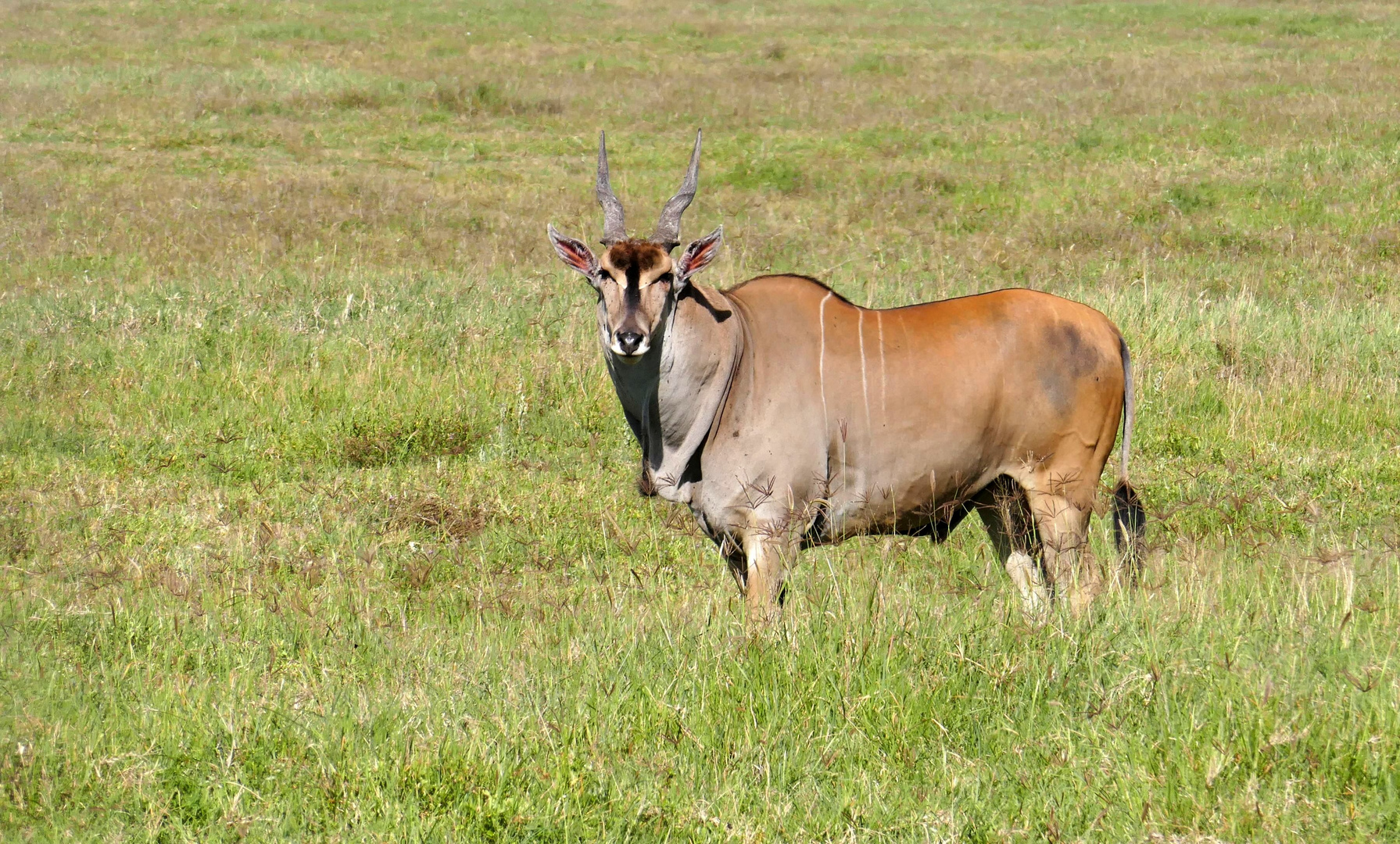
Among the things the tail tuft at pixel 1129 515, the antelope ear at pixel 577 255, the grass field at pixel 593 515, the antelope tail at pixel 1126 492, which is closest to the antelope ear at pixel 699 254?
the antelope ear at pixel 577 255

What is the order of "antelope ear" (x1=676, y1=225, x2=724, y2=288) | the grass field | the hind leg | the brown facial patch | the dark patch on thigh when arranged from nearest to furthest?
the grass field < the brown facial patch < "antelope ear" (x1=676, y1=225, x2=724, y2=288) < the dark patch on thigh < the hind leg

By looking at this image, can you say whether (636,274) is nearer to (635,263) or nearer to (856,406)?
(635,263)

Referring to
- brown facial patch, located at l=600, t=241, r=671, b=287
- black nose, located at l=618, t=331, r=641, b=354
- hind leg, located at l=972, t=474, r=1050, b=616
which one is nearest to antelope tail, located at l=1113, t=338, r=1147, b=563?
hind leg, located at l=972, t=474, r=1050, b=616

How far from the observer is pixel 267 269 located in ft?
47.1

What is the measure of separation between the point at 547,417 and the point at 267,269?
586 centimetres

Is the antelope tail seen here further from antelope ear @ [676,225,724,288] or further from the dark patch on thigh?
antelope ear @ [676,225,724,288]

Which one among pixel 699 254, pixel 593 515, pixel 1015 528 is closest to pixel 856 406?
pixel 699 254

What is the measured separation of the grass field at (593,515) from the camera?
4090 mm

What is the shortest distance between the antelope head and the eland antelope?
0.01m

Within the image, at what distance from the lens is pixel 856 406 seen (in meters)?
6.28

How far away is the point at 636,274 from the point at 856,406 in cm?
123

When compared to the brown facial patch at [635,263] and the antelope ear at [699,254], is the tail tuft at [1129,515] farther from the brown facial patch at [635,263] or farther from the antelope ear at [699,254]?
the brown facial patch at [635,263]

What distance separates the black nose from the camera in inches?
225

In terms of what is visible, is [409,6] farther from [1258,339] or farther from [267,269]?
[1258,339]
